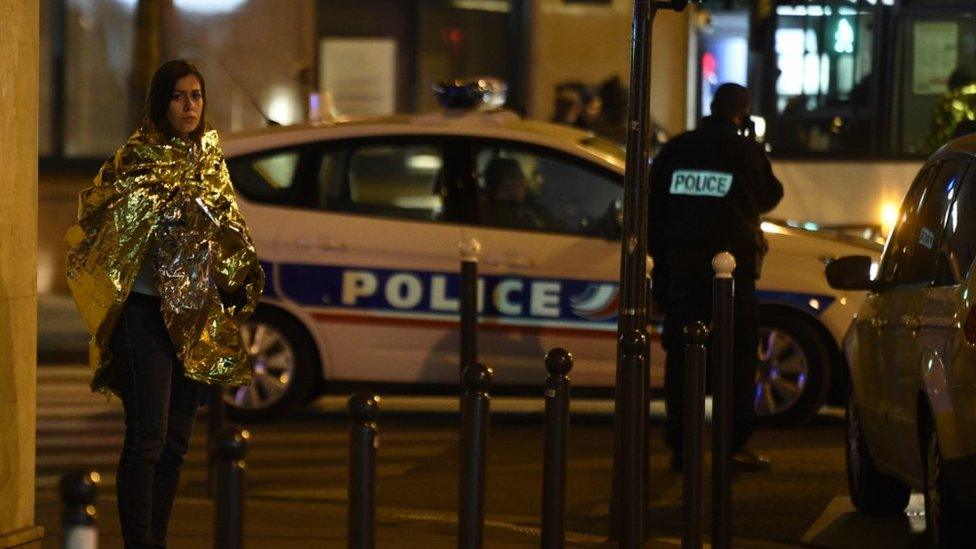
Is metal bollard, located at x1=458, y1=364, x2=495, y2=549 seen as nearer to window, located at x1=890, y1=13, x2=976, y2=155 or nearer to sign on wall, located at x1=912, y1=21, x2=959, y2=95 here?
window, located at x1=890, y1=13, x2=976, y2=155

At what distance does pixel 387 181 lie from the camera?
1158cm

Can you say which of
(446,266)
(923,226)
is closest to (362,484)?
(923,226)

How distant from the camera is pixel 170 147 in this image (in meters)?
6.51

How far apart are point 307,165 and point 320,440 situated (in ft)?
5.45

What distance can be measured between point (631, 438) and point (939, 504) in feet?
3.58

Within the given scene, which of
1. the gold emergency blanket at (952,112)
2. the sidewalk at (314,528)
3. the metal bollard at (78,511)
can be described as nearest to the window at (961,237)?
the sidewalk at (314,528)

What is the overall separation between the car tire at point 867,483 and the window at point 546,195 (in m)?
3.05

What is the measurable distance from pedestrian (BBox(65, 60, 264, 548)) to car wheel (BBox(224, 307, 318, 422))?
4.84 meters

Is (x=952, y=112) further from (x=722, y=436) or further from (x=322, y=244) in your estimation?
(x=722, y=436)

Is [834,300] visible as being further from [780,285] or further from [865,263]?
[865,263]

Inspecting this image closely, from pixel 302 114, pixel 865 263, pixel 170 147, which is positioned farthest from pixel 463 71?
pixel 170 147

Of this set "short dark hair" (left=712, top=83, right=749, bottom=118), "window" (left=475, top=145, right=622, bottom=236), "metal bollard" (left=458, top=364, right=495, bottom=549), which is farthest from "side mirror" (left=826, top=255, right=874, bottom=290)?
"window" (left=475, top=145, right=622, bottom=236)

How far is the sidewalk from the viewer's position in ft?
24.4

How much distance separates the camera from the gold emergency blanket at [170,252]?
6.36m
